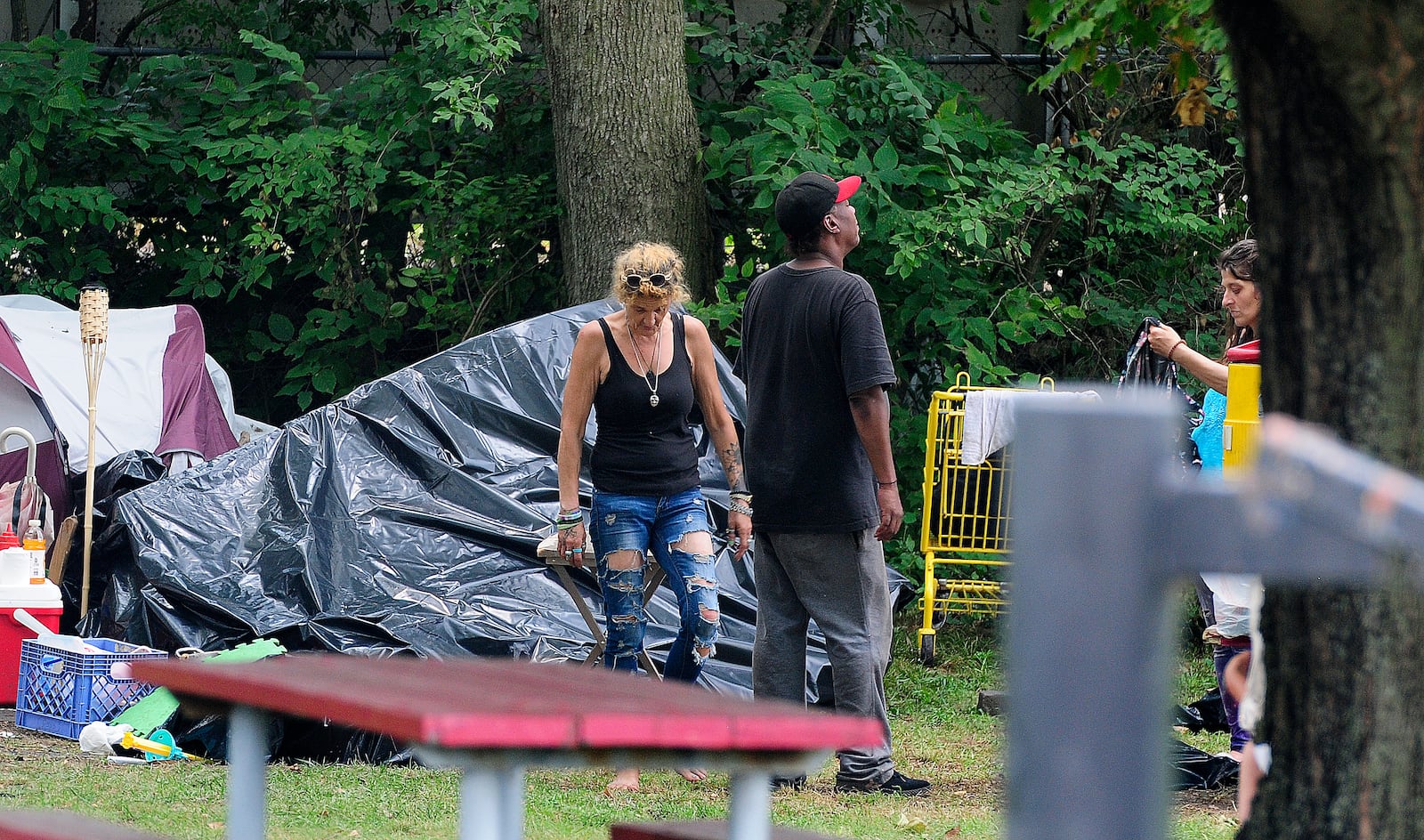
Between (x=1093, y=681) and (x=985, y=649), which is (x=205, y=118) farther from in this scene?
(x=1093, y=681)

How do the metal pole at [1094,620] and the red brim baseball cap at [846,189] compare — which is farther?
the red brim baseball cap at [846,189]

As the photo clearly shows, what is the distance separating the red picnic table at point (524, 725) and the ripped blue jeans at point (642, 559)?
2.60 m

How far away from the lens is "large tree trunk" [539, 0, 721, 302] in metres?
8.03

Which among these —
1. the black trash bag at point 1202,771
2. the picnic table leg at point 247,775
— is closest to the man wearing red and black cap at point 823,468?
the black trash bag at point 1202,771

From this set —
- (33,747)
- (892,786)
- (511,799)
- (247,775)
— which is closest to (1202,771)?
(892,786)

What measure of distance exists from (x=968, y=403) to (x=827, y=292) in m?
2.51

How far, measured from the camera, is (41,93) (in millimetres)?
8781

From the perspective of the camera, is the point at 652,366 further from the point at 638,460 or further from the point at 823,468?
the point at 823,468

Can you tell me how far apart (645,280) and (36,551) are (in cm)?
291

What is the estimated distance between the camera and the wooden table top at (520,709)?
1.69 metres

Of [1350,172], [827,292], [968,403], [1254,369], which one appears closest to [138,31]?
[968,403]

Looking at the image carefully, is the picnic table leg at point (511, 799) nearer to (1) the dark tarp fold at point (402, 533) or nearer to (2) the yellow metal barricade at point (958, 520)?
(1) the dark tarp fold at point (402, 533)

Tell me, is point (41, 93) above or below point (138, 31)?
below

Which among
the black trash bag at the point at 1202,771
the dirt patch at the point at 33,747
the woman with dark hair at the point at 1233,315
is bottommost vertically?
the dirt patch at the point at 33,747
